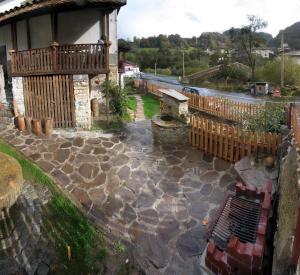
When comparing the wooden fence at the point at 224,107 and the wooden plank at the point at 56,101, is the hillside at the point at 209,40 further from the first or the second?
the wooden plank at the point at 56,101

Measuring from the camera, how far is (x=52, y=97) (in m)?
11.5

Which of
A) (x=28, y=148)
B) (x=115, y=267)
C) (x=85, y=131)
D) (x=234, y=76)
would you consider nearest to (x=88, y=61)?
(x=85, y=131)

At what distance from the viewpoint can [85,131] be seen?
37.2 ft

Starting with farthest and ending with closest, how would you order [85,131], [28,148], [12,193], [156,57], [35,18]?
[156,57], [35,18], [85,131], [28,148], [12,193]

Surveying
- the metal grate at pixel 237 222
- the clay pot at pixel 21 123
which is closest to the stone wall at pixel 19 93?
the clay pot at pixel 21 123

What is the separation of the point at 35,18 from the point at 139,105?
7028 mm

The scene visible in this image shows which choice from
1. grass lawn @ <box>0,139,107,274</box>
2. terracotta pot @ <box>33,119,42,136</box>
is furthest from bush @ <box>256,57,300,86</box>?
grass lawn @ <box>0,139,107,274</box>

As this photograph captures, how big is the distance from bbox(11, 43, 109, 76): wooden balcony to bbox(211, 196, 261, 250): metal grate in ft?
25.1

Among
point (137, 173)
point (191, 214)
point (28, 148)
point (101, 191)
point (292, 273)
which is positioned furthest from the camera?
point (28, 148)

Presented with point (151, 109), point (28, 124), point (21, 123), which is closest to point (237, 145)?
point (28, 124)

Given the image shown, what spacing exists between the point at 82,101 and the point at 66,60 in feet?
5.37

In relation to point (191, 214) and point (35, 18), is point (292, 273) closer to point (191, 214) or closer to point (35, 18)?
point (191, 214)

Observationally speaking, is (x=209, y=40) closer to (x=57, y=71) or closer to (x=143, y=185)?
(x=57, y=71)

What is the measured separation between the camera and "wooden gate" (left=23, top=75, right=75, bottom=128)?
11.3m
